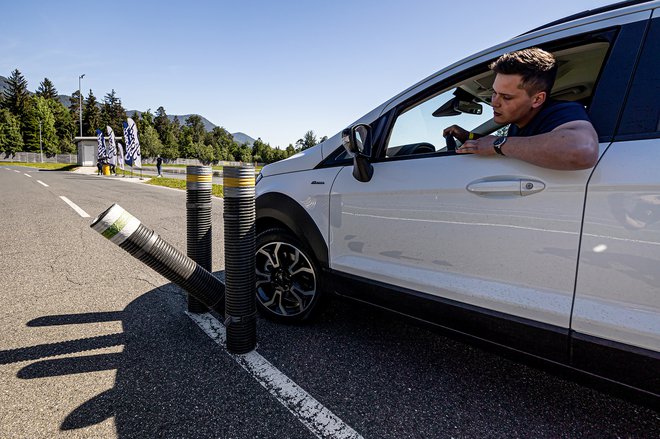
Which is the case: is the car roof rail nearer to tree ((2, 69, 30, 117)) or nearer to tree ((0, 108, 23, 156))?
tree ((0, 108, 23, 156))

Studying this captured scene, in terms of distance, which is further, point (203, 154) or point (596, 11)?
point (203, 154)

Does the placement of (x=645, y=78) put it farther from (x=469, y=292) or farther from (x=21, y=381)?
(x=21, y=381)

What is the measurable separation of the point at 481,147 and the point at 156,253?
1.85 metres

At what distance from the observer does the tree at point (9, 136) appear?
59500mm

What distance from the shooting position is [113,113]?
308ft

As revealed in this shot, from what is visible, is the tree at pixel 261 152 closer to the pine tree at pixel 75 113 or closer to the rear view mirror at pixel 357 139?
the pine tree at pixel 75 113

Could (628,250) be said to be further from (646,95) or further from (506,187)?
(646,95)

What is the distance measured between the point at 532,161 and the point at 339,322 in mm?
1867

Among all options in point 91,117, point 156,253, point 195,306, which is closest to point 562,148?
point 156,253

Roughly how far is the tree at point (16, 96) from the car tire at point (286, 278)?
89329 mm

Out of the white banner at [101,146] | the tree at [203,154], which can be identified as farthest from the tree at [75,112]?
the white banner at [101,146]

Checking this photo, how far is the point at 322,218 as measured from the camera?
7.80 feet

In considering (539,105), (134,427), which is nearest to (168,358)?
(134,427)

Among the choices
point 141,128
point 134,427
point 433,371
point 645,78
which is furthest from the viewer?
point 141,128
